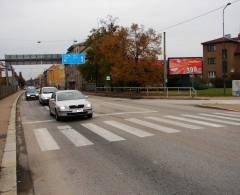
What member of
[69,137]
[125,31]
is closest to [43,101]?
[125,31]

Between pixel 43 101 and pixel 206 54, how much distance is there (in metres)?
47.6

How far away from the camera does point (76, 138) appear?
1275 cm

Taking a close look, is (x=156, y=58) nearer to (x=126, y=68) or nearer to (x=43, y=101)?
(x=126, y=68)

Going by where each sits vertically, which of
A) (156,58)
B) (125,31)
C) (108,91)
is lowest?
(108,91)

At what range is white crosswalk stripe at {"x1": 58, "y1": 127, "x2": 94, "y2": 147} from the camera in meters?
11.6

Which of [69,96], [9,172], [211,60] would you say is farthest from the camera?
[211,60]

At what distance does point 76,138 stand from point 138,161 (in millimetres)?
4504

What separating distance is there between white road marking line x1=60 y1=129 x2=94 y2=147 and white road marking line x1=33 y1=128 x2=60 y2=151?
1.85 feet

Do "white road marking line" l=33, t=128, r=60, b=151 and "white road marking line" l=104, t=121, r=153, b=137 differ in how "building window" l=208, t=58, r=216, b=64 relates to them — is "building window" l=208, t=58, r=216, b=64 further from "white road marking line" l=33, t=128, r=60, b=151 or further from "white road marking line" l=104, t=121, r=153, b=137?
"white road marking line" l=33, t=128, r=60, b=151

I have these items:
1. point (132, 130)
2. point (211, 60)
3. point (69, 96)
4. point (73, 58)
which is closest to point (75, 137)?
point (132, 130)

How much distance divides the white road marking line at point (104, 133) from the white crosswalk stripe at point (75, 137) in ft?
2.08

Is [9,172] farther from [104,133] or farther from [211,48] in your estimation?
[211,48]

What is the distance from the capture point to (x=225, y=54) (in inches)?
2948

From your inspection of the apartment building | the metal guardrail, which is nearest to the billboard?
the metal guardrail
